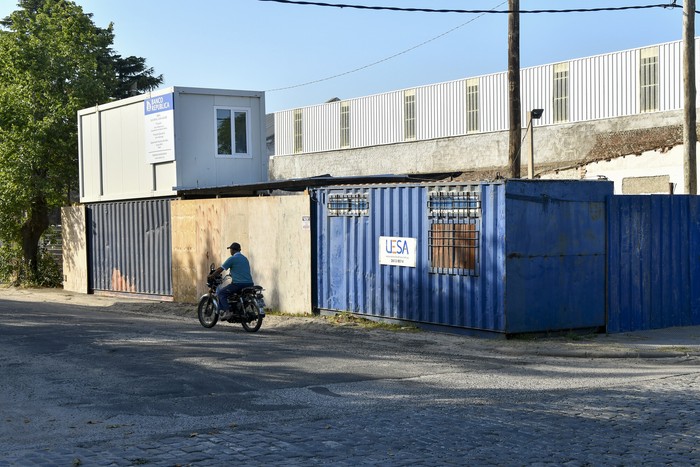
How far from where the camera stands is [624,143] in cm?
3853

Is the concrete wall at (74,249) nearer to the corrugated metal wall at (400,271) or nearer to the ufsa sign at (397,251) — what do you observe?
the corrugated metal wall at (400,271)

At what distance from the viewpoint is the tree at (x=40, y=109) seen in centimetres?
3100

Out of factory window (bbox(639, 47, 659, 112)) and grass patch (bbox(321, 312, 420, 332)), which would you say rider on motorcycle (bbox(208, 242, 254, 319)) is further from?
factory window (bbox(639, 47, 659, 112))

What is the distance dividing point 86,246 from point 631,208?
727 inches

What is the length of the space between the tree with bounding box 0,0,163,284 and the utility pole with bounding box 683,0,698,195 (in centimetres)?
2038

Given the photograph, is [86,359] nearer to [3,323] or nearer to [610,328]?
[3,323]

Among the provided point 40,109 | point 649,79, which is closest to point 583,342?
point 40,109

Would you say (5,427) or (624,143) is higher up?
(624,143)

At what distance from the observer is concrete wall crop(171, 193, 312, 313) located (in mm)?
20516

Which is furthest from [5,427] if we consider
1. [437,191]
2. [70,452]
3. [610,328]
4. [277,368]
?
[610,328]

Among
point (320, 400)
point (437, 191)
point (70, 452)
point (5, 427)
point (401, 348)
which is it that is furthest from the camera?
point (437, 191)

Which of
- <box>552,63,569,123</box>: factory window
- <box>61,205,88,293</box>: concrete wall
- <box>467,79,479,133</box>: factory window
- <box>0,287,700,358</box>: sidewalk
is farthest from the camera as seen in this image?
<box>467,79,479,133</box>: factory window

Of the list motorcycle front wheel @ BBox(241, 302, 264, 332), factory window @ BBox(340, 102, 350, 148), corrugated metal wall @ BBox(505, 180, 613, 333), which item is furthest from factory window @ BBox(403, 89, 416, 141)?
motorcycle front wheel @ BBox(241, 302, 264, 332)

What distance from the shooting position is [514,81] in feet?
68.5
